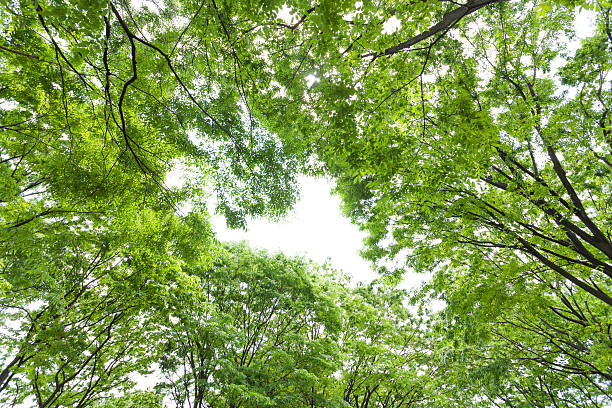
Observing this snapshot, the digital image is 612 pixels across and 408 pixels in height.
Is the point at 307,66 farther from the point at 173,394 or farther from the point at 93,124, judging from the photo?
the point at 173,394

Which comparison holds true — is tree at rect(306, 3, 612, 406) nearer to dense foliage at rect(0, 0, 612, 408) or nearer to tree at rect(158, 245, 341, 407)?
dense foliage at rect(0, 0, 612, 408)

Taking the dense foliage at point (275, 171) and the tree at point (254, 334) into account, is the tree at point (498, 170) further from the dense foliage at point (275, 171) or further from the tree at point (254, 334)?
the tree at point (254, 334)

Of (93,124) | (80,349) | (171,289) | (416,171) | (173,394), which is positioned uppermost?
(416,171)

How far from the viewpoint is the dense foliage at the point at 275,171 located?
3.86 m

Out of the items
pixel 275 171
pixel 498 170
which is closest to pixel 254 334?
pixel 275 171

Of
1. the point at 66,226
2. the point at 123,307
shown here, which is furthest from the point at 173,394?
the point at 66,226

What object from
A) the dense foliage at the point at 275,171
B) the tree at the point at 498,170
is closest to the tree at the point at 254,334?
the dense foliage at the point at 275,171

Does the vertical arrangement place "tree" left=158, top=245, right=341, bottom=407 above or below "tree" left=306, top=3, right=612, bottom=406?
below

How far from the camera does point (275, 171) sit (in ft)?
18.9

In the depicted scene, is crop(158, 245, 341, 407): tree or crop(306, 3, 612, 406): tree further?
crop(158, 245, 341, 407): tree

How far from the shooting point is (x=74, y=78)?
482 centimetres

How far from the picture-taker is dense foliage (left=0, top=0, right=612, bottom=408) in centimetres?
386

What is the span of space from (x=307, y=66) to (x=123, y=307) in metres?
7.73

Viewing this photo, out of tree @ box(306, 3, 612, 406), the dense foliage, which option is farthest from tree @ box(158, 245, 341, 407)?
tree @ box(306, 3, 612, 406)
